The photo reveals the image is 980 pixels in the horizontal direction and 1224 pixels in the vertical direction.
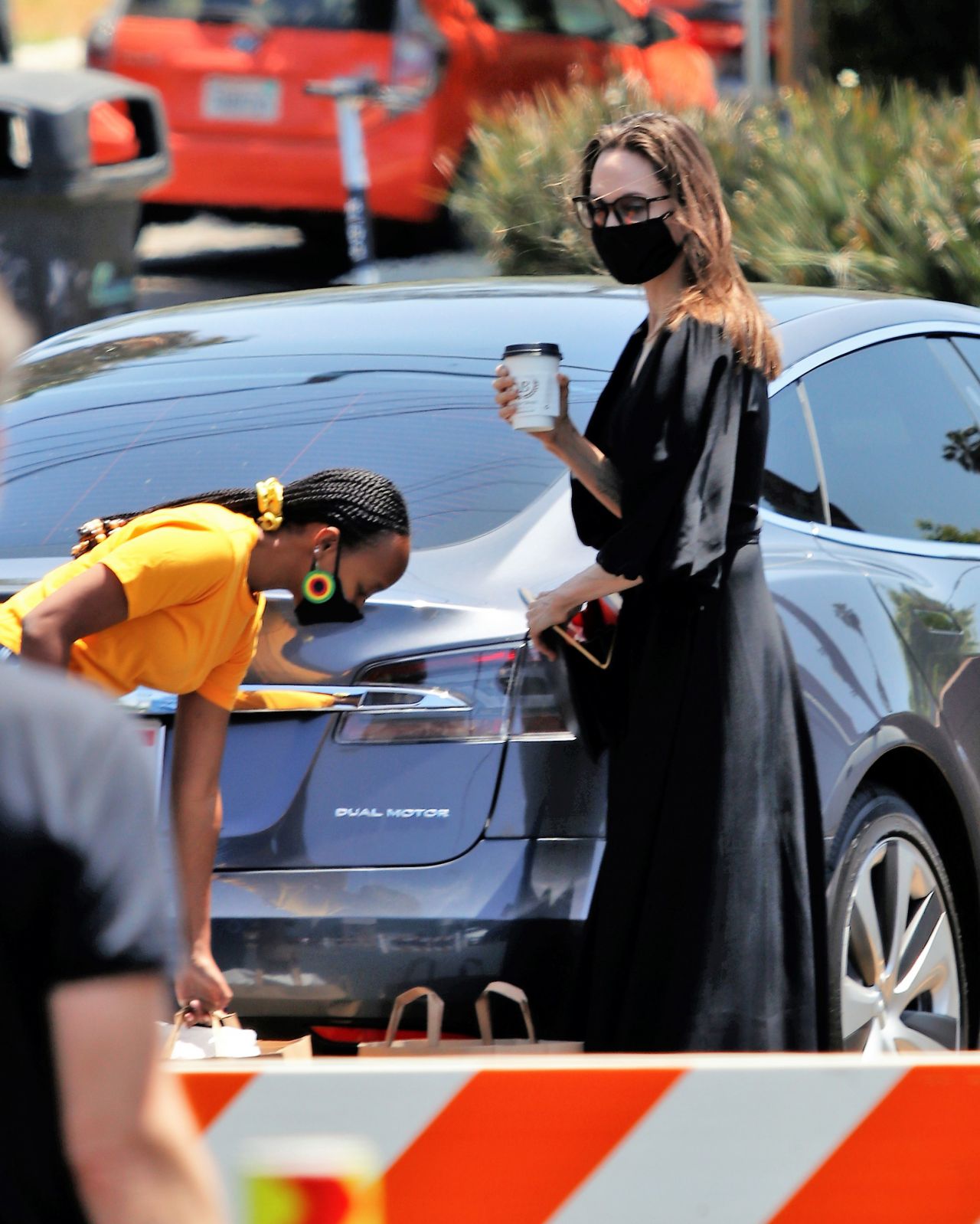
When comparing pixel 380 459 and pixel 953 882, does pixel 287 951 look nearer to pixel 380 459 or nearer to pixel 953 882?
pixel 380 459

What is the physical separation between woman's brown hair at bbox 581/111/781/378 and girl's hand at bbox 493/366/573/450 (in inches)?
8.4

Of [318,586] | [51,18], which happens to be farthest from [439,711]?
[51,18]

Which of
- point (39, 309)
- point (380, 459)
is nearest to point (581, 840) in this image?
point (380, 459)

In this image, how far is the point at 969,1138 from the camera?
2.38 metres

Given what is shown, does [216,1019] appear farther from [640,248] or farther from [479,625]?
[640,248]

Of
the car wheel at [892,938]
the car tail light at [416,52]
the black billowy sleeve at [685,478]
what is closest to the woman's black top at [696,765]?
the black billowy sleeve at [685,478]

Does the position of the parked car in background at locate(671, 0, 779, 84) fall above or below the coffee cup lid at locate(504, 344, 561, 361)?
below

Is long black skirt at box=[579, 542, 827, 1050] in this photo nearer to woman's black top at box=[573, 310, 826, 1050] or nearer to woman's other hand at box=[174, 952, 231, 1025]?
woman's black top at box=[573, 310, 826, 1050]

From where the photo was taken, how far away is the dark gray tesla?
310 centimetres

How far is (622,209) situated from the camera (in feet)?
10.7

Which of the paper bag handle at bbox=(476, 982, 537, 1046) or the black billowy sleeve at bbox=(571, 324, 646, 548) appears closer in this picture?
the paper bag handle at bbox=(476, 982, 537, 1046)

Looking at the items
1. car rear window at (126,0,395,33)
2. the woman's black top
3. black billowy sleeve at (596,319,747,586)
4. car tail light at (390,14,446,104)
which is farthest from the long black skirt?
car rear window at (126,0,395,33)

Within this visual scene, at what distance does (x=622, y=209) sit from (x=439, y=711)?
88 centimetres

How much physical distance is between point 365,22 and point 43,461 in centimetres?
887
